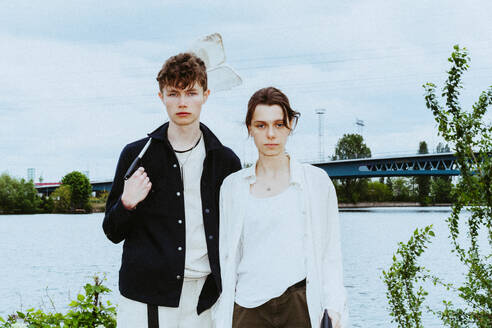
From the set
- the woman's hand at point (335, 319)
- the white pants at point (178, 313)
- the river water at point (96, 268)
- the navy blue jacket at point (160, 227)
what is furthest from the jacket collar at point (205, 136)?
A: the river water at point (96, 268)

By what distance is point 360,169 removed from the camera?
168ft

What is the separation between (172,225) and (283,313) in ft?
2.71

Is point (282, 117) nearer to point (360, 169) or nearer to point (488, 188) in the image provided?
point (488, 188)

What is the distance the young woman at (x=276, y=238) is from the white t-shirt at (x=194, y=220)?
6.5 inches

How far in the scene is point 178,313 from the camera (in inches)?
124

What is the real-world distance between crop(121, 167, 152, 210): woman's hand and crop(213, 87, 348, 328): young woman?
447 mm

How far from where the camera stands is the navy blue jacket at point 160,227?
309 centimetres

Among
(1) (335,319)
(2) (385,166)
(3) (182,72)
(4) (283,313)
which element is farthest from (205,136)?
(2) (385,166)

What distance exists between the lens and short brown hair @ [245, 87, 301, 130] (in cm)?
301

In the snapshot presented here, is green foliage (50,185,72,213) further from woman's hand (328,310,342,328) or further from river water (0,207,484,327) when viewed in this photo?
woman's hand (328,310,342,328)

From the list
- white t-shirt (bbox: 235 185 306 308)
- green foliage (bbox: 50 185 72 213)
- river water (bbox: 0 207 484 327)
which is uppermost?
green foliage (bbox: 50 185 72 213)

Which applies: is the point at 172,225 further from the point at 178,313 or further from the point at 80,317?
the point at 80,317

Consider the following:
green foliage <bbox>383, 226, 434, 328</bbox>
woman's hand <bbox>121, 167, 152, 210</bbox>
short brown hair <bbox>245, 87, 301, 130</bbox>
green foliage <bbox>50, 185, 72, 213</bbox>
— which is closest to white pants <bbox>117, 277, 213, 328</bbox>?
woman's hand <bbox>121, 167, 152, 210</bbox>

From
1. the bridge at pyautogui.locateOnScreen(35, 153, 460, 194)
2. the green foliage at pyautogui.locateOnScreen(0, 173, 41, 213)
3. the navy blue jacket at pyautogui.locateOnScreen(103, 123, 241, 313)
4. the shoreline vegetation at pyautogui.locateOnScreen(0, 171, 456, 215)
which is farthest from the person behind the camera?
the green foliage at pyautogui.locateOnScreen(0, 173, 41, 213)
